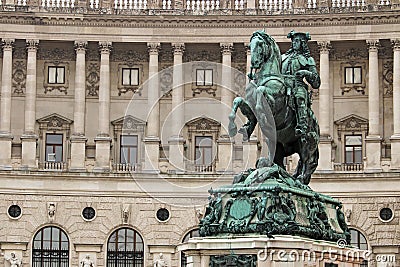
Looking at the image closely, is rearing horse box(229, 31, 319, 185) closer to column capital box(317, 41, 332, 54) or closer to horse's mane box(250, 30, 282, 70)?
horse's mane box(250, 30, 282, 70)

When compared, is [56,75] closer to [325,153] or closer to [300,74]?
[325,153]

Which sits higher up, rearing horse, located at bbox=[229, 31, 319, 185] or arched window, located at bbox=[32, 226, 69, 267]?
rearing horse, located at bbox=[229, 31, 319, 185]

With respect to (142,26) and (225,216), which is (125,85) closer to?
(142,26)

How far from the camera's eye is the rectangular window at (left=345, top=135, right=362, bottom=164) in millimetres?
58781

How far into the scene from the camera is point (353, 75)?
5981 cm

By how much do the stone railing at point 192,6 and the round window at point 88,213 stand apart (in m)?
10.9

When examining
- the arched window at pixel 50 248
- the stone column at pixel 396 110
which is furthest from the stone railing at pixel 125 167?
the stone column at pixel 396 110

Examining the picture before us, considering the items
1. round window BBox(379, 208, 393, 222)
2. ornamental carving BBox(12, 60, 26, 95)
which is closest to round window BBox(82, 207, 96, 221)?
ornamental carving BBox(12, 60, 26, 95)

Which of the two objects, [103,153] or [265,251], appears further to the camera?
[103,153]

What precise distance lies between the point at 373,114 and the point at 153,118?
38.9 feet

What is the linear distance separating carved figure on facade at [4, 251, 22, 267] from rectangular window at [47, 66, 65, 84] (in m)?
10.2

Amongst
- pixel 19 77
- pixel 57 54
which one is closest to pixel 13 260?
pixel 19 77

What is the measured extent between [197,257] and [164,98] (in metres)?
43.4

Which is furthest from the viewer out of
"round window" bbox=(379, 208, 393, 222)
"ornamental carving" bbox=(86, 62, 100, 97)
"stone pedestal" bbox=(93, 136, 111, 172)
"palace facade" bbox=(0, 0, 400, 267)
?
"ornamental carving" bbox=(86, 62, 100, 97)
